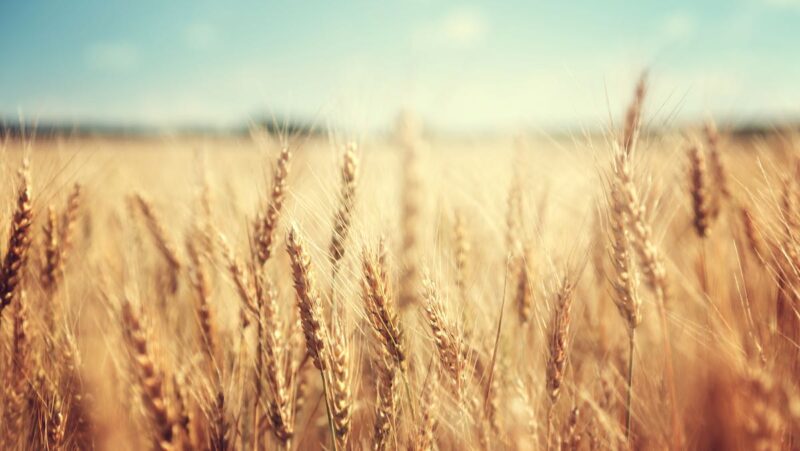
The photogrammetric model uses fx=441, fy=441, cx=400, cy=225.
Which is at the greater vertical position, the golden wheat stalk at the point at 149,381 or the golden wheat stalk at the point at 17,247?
the golden wheat stalk at the point at 17,247

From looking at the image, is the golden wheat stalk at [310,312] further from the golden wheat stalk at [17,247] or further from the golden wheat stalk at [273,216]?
the golden wheat stalk at [17,247]

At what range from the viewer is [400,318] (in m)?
1.16

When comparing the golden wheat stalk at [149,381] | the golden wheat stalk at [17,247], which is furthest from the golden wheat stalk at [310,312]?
the golden wheat stalk at [17,247]

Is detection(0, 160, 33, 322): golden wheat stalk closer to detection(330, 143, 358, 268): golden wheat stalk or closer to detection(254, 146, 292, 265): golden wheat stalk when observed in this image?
detection(254, 146, 292, 265): golden wheat stalk

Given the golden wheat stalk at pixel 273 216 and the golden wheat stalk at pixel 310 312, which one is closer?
the golden wheat stalk at pixel 310 312

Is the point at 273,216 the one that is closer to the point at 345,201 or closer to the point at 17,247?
the point at 345,201

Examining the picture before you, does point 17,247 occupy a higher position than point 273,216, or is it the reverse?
point 273,216

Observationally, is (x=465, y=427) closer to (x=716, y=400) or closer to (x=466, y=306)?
(x=466, y=306)

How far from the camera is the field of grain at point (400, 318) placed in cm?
115

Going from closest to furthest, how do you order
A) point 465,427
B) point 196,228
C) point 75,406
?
point 465,427
point 75,406
point 196,228

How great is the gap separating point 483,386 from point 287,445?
62cm

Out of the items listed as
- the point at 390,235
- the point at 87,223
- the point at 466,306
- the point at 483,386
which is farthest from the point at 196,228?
→ the point at 87,223

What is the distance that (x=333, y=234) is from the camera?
4.55 feet

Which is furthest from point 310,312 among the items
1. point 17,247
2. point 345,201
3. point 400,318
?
point 17,247
